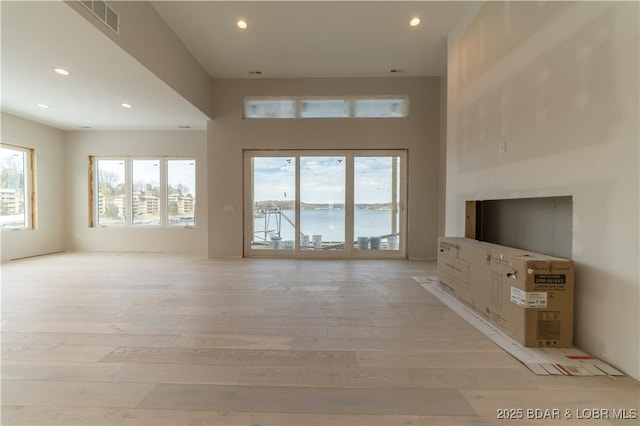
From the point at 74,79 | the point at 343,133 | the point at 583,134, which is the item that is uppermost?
the point at 74,79

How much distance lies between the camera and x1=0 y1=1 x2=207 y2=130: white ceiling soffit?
244 cm

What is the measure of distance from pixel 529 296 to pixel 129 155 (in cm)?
770

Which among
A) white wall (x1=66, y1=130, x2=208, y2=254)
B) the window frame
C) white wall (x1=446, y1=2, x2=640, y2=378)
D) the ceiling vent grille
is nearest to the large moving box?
white wall (x1=446, y1=2, x2=640, y2=378)

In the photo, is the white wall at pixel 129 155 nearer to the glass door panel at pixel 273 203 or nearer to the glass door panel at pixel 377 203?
the glass door panel at pixel 273 203

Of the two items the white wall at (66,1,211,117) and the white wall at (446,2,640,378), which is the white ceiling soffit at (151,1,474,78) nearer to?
the white wall at (66,1,211,117)

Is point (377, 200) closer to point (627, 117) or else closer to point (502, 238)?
point (502, 238)

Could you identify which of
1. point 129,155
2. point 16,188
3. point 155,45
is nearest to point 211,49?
point 155,45

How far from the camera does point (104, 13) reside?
2.54 meters

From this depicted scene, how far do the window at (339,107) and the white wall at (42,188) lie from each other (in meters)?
4.53

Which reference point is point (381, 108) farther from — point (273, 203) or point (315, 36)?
point (273, 203)

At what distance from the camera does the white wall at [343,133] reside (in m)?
5.23

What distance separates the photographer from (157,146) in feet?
20.5

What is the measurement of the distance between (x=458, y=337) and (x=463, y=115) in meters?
2.77

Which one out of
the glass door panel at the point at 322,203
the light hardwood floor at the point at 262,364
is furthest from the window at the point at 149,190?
the light hardwood floor at the point at 262,364
